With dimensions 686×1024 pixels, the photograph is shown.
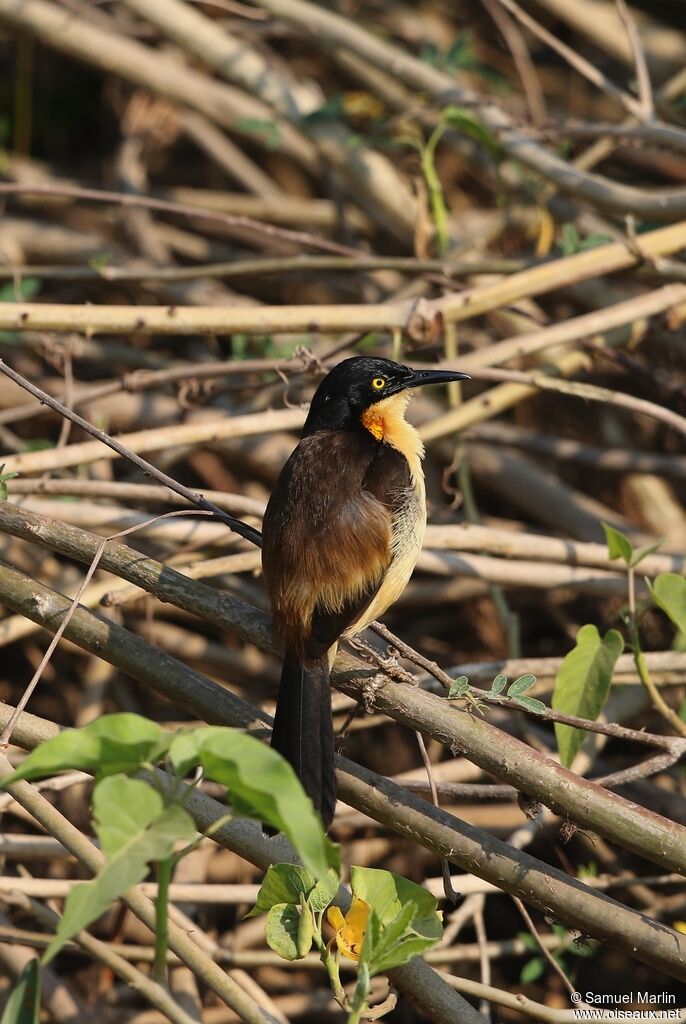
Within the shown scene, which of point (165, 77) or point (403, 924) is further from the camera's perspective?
point (165, 77)

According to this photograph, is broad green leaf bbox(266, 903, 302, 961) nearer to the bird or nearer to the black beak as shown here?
the bird

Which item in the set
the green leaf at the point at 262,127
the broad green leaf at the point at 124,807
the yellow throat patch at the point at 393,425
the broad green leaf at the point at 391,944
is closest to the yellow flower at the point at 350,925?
the broad green leaf at the point at 391,944

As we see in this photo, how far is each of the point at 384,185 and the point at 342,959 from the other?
3501mm

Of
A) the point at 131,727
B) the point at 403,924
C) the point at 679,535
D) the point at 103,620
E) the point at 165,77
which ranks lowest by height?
the point at 403,924

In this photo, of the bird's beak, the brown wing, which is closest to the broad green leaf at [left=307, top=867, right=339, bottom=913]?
the brown wing

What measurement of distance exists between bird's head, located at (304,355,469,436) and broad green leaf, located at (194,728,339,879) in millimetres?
2046

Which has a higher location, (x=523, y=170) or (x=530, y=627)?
(x=523, y=170)

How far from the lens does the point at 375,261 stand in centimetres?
442

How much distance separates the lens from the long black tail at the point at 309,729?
256 centimetres

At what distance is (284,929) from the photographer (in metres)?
2.21

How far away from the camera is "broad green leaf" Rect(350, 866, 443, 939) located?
2113 mm

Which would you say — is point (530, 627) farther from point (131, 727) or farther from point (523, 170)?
point (131, 727)

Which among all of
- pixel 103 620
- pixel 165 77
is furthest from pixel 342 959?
pixel 165 77

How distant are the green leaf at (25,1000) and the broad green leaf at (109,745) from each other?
0.39 m
